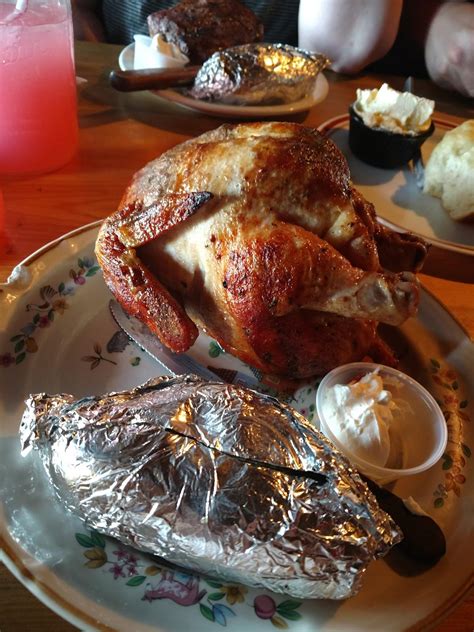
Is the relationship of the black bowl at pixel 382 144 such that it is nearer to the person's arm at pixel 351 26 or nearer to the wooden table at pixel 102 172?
the wooden table at pixel 102 172

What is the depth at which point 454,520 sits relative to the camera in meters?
0.71

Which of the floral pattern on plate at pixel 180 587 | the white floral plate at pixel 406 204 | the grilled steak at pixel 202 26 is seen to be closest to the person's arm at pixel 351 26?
the grilled steak at pixel 202 26

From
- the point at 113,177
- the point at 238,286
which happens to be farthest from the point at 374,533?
the point at 113,177

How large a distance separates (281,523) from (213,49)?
62.7 inches

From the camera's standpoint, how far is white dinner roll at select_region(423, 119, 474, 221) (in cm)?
124

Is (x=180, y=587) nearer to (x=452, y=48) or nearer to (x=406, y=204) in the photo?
(x=406, y=204)

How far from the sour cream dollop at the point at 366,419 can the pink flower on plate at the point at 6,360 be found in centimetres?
49

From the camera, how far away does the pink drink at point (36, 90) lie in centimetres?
107

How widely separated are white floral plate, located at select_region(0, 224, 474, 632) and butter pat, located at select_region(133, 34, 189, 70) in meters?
0.90

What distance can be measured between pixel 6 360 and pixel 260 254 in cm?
43

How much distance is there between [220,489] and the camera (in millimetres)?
556

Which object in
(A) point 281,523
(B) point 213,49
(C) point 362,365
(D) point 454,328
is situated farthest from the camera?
(B) point 213,49

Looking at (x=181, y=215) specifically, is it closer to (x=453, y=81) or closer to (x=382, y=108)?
(x=382, y=108)

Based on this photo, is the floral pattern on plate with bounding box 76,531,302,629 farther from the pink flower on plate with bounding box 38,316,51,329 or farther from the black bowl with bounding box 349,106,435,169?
the black bowl with bounding box 349,106,435,169
